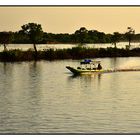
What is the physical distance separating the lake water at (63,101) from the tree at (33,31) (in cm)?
93

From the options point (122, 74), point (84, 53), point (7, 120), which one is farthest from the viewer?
point (122, 74)

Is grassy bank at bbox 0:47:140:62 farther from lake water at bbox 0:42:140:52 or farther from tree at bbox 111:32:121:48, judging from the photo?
tree at bbox 111:32:121:48

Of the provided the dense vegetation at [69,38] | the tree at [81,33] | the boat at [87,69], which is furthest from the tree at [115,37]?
the boat at [87,69]

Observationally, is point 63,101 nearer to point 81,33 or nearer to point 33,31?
point 81,33

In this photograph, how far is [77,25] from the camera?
821 cm

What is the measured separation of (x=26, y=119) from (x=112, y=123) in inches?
42.1

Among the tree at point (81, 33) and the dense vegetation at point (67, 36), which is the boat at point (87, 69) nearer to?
the dense vegetation at point (67, 36)

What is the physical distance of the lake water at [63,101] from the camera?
7.74 meters

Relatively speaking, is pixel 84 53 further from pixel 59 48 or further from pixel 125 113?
pixel 125 113

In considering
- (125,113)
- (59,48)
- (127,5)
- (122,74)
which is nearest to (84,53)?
(59,48)

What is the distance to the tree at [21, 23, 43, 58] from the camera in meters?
8.16

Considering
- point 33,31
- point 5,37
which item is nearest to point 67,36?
point 33,31

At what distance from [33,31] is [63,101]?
138cm

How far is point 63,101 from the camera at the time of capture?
9.08 m
